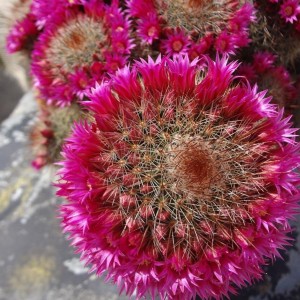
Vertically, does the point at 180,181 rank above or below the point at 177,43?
below

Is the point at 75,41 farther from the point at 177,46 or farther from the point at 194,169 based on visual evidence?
the point at 194,169

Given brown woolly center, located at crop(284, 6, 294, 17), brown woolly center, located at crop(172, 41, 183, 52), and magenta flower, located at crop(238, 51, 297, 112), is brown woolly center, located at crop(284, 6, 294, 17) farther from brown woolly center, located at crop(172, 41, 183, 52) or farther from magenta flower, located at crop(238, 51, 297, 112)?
A: brown woolly center, located at crop(172, 41, 183, 52)

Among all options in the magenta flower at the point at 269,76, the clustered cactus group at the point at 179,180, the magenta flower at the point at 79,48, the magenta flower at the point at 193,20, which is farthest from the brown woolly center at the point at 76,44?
the magenta flower at the point at 269,76

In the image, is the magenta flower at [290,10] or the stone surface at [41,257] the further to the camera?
the stone surface at [41,257]

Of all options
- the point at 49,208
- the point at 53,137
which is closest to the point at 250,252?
the point at 53,137

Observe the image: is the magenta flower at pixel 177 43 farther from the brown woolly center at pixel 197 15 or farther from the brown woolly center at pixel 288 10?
the brown woolly center at pixel 288 10

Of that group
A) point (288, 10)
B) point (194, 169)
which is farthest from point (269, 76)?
point (194, 169)
